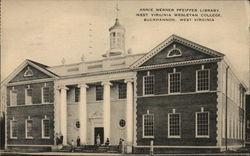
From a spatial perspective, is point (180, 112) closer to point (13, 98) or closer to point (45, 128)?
point (45, 128)

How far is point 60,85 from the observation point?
70.0 ft

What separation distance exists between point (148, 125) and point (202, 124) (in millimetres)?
2953

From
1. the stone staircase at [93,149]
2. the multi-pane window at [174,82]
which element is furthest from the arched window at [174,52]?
the stone staircase at [93,149]

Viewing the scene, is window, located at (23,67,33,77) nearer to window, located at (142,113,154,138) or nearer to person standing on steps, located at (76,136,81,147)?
person standing on steps, located at (76,136,81,147)

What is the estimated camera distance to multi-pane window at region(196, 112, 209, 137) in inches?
692

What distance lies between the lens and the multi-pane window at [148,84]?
765 inches

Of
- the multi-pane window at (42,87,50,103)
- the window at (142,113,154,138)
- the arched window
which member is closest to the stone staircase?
the window at (142,113,154,138)

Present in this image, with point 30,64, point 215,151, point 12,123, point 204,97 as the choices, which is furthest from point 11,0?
point 215,151

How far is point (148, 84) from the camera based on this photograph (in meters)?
19.5

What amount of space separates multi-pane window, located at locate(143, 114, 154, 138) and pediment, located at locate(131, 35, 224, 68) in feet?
8.72

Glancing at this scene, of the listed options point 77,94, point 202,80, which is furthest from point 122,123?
point 202,80

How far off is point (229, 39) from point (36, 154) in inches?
423

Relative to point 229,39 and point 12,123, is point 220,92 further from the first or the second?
point 12,123

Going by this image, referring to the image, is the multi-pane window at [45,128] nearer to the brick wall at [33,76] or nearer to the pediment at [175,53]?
the brick wall at [33,76]
